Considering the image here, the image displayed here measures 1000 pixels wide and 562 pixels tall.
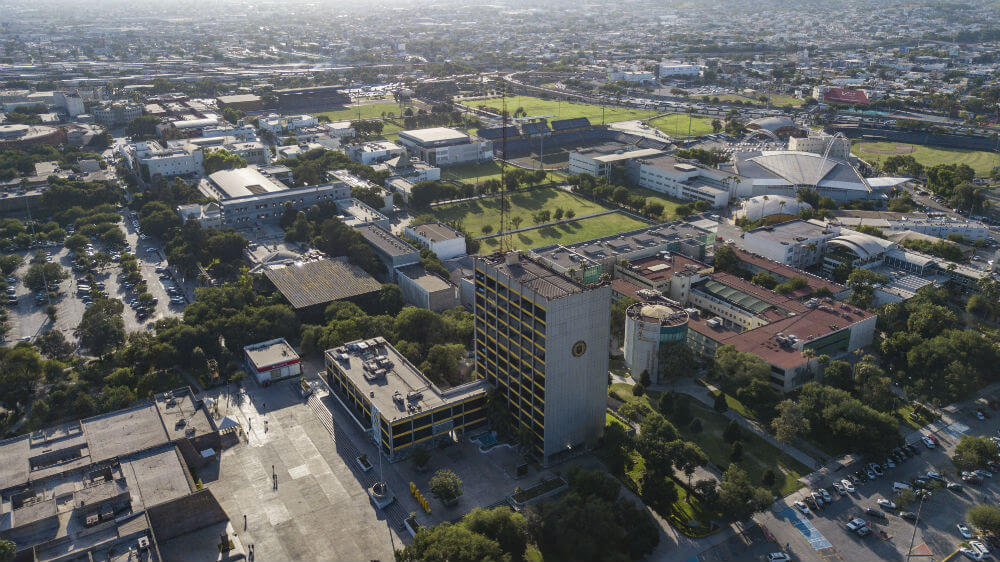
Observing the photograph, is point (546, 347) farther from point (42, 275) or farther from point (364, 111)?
point (364, 111)

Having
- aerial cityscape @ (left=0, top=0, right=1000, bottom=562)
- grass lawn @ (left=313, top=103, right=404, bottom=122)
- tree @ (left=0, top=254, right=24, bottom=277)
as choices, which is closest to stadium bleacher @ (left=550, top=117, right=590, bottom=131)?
aerial cityscape @ (left=0, top=0, right=1000, bottom=562)

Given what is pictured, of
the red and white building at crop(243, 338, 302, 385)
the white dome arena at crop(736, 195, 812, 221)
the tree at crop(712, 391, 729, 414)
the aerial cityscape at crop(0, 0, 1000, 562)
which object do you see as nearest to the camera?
the aerial cityscape at crop(0, 0, 1000, 562)

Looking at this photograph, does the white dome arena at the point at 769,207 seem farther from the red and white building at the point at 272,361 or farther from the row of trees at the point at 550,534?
the red and white building at the point at 272,361

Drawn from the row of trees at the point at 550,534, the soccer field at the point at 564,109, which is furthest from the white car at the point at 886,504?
the soccer field at the point at 564,109

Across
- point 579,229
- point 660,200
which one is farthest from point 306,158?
point 660,200

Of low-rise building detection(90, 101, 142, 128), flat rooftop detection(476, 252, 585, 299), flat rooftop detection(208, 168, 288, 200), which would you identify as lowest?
flat rooftop detection(208, 168, 288, 200)

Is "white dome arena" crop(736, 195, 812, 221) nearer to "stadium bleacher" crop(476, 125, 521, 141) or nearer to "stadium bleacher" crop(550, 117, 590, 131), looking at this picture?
"stadium bleacher" crop(550, 117, 590, 131)

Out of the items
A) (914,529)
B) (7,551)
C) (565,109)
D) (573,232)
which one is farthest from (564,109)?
(7,551)
